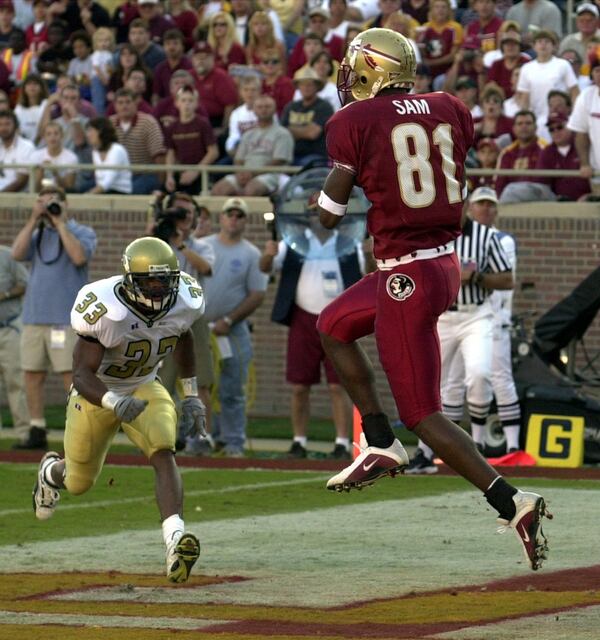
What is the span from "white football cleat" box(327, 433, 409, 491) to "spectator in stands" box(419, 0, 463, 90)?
964 cm

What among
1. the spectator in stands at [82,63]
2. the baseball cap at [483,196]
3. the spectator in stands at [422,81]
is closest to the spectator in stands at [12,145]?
the spectator in stands at [82,63]

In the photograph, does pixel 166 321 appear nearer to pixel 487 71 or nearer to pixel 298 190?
pixel 298 190

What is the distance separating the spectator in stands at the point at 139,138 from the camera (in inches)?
630

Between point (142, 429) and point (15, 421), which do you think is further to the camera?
point (15, 421)

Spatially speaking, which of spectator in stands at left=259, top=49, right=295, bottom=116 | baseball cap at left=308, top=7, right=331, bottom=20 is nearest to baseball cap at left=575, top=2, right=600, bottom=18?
baseball cap at left=308, top=7, right=331, bottom=20

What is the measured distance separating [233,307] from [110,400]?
543 centimetres

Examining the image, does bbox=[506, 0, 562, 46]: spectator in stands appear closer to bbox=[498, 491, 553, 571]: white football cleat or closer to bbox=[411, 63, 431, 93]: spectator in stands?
bbox=[411, 63, 431, 93]: spectator in stands

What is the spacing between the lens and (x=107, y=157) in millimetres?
15766

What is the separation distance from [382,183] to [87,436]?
2.14m

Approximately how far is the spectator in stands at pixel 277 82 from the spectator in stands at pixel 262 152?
2.49ft

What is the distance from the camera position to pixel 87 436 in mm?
7797

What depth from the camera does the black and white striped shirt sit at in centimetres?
1154

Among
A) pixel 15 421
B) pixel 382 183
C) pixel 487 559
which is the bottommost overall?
pixel 15 421

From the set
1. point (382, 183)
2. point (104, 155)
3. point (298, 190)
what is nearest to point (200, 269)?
point (298, 190)
